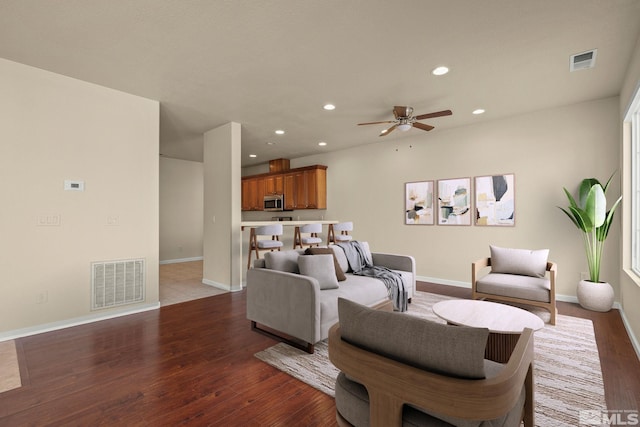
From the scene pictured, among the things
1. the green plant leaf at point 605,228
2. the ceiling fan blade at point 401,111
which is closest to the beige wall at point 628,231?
the green plant leaf at point 605,228

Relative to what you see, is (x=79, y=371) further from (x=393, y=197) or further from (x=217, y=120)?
(x=393, y=197)

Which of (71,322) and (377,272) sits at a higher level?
(377,272)

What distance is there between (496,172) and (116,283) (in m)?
5.87

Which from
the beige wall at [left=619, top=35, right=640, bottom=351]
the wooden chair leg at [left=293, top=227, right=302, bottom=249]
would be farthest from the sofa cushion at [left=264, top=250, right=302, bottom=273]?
the beige wall at [left=619, top=35, right=640, bottom=351]

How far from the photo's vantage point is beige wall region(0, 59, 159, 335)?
10.4 feet

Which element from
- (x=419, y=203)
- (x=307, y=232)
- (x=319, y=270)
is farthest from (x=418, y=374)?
(x=419, y=203)

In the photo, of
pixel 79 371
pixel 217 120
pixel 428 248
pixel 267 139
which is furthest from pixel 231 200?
pixel 428 248

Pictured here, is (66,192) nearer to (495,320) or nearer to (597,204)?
(495,320)

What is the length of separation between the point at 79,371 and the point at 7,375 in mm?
523

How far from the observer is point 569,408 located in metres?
1.97

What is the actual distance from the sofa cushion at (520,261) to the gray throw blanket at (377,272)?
146cm

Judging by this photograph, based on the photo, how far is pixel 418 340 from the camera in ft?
3.78

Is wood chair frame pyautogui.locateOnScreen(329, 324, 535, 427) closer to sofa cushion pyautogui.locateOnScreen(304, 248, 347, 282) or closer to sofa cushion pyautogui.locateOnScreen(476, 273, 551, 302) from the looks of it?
sofa cushion pyautogui.locateOnScreen(304, 248, 347, 282)

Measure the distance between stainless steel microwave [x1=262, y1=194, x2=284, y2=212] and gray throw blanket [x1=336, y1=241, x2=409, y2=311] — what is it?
4.04 meters
